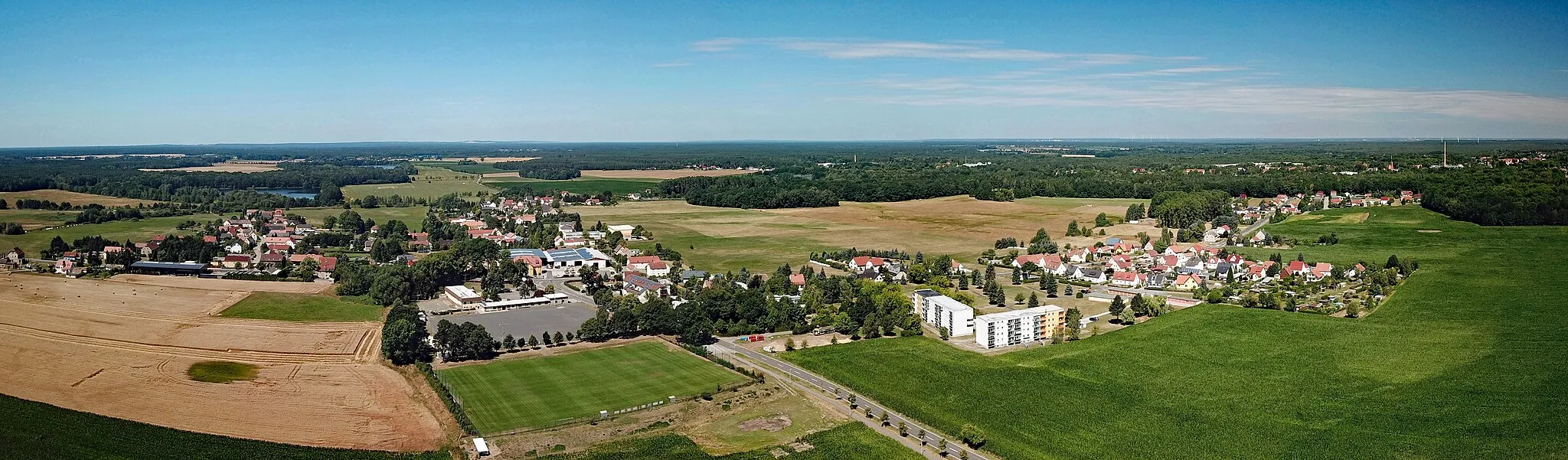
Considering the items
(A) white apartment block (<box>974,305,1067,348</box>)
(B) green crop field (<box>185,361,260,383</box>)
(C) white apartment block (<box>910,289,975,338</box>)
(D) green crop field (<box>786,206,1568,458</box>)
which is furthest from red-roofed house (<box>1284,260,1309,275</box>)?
(B) green crop field (<box>185,361,260,383</box>)

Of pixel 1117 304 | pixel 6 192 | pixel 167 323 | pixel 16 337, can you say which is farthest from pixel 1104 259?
pixel 6 192

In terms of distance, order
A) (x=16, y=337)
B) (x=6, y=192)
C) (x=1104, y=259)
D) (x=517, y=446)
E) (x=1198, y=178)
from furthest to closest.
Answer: (x=1198, y=178)
(x=6, y=192)
(x=1104, y=259)
(x=16, y=337)
(x=517, y=446)

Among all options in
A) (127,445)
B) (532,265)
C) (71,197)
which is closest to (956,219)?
(532,265)

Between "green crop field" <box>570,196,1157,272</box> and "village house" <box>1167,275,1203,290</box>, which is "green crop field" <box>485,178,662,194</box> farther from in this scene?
"village house" <box>1167,275,1203,290</box>

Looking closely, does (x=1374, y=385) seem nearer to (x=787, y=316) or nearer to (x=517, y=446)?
(x=787, y=316)

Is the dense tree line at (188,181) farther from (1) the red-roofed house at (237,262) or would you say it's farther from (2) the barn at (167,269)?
(2) the barn at (167,269)

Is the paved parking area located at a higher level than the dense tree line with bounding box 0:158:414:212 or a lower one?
lower
